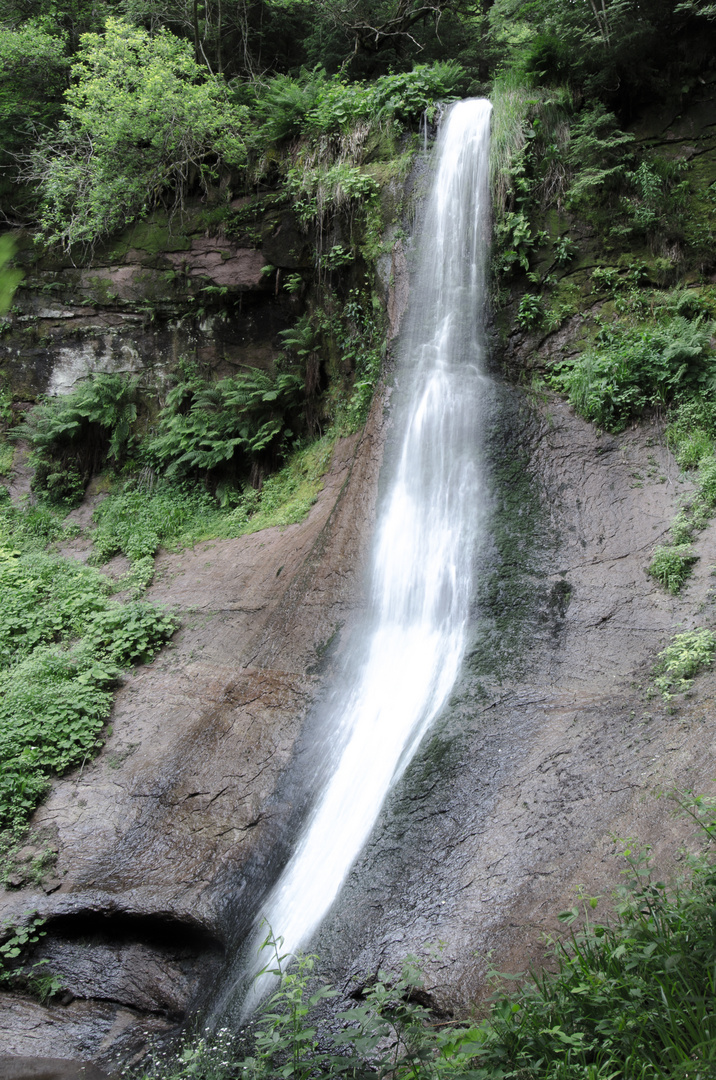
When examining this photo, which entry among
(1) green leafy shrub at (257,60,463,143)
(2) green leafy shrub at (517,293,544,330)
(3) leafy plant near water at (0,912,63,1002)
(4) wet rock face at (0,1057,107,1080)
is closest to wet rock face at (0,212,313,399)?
(1) green leafy shrub at (257,60,463,143)

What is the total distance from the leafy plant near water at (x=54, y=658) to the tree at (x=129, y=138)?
22.0 feet

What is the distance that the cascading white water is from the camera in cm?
621

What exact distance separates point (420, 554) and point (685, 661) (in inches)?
128

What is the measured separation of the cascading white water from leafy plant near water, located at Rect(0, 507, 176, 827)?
3089 mm

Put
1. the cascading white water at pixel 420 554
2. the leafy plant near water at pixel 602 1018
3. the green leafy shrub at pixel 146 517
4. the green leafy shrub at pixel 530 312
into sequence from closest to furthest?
1. the leafy plant near water at pixel 602 1018
2. the cascading white water at pixel 420 554
3. the green leafy shrub at pixel 530 312
4. the green leafy shrub at pixel 146 517

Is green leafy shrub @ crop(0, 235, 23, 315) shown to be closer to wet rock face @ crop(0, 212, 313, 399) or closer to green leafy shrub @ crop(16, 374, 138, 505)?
wet rock face @ crop(0, 212, 313, 399)

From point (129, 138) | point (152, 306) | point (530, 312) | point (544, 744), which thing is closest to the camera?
point (544, 744)

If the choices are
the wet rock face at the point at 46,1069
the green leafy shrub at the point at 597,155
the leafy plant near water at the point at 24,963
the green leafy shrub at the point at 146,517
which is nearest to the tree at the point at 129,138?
the green leafy shrub at the point at 146,517

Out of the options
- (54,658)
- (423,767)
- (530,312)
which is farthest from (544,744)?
(54,658)

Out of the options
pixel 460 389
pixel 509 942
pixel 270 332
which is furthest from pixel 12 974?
pixel 270 332

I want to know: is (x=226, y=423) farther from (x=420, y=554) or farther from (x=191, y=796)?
(x=191, y=796)

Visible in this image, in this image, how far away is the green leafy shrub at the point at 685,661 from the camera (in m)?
5.79

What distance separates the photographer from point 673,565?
22.5 feet

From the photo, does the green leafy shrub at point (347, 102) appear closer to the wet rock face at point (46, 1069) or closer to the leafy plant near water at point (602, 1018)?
the leafy plant near water at point (602, 1018)
